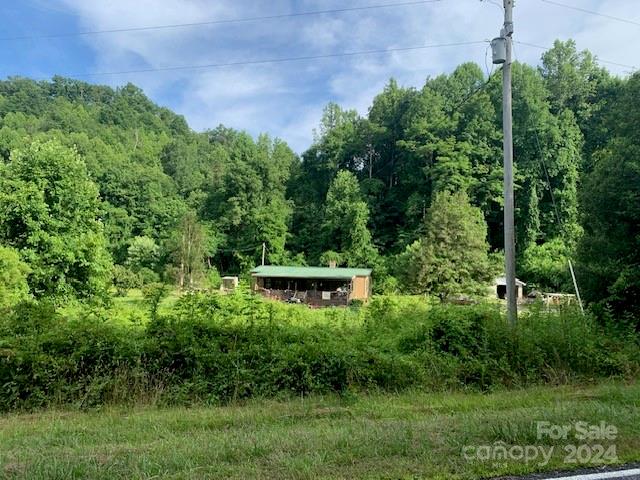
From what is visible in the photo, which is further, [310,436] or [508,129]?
[508,129]

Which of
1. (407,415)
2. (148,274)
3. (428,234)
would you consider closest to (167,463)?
(407,415)

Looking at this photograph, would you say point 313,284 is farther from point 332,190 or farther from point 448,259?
point 332,190

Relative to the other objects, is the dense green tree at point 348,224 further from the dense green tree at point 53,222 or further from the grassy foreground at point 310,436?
the grassy foreground at point 310,436

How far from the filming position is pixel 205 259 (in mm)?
53188

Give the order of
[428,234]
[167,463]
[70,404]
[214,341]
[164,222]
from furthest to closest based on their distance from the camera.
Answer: [164,222], [428,234], [214,341], [70,404], [167,463]

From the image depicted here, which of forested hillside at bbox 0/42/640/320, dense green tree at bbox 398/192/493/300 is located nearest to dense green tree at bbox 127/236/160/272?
forested hillside at bbox 0/42/640/320

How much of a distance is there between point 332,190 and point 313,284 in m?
21.0

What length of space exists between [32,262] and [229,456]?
1898 cm

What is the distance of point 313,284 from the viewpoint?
124 ft

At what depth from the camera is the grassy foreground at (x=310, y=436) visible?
3.19 meters

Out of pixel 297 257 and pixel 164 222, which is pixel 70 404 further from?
pixel 164 222

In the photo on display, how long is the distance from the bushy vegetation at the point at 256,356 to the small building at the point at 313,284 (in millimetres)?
27488

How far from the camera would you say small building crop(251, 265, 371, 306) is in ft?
117

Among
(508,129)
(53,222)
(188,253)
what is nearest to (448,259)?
(53,222)
